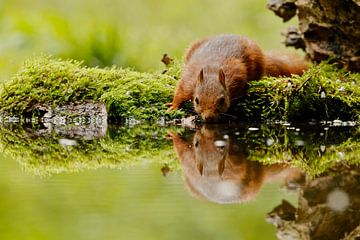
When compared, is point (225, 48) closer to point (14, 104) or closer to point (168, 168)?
point (14, 104)

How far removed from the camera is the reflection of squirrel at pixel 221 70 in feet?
19.5

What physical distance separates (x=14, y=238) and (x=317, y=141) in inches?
109

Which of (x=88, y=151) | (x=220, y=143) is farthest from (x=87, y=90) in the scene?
(x=220, y=143)

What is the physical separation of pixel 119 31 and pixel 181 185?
8995 mm

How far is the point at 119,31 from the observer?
12.0 metres

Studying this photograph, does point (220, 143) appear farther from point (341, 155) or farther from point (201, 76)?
point (201, 76)

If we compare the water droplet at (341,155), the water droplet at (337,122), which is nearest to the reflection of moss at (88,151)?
the water droplet at (341,155)

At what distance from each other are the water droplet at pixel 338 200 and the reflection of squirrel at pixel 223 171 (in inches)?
12.8

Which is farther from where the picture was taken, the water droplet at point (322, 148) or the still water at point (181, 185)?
the water droplet at point (322, 148)

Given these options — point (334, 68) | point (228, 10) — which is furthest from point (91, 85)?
point (228, 10)

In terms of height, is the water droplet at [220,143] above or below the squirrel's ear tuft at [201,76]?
below

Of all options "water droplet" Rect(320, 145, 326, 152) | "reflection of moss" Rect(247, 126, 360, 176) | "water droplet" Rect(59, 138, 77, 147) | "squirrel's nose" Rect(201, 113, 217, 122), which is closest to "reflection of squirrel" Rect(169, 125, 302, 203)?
"reflection of moss" Rect(247, 126, 360, 176)

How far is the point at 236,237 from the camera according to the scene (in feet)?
7.79

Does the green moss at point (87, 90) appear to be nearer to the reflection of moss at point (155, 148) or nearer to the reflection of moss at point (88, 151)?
the reflection of moss at point (155, 148)
